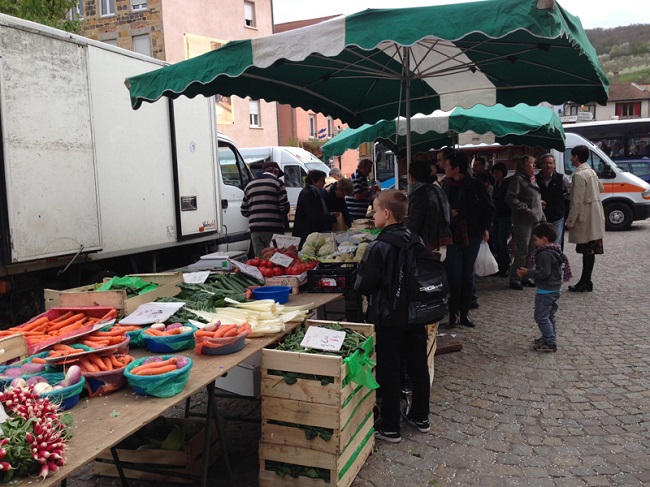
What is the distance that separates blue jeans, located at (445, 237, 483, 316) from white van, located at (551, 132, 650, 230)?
1106 centimetres

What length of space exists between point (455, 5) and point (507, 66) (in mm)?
2727

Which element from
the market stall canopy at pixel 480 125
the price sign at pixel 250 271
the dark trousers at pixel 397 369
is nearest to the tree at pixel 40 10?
the market stall canopy at pixel 480 125

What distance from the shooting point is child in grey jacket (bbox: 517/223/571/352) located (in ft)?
18.5

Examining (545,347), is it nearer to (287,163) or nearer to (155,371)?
(155,371)

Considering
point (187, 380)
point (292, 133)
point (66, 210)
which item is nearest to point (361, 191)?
point (66, 210)

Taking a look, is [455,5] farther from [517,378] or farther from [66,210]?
[66,210]

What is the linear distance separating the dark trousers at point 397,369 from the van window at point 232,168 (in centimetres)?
667

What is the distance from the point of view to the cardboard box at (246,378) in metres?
3.92

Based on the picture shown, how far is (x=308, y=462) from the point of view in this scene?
336 centimetres

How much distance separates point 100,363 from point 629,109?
6646cm

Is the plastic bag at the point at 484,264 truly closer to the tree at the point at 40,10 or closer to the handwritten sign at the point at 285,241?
the handwritten sign at the point at 285,241

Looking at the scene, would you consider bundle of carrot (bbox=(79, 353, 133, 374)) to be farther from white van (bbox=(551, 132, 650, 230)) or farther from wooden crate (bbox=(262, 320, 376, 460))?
white van (bbox=(551, 132, 650, 230))

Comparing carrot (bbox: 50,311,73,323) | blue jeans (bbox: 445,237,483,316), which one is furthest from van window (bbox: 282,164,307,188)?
carrot (bbox: 50,311,73,323)

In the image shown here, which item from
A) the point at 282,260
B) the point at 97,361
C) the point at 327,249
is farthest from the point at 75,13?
the point at 97,361
